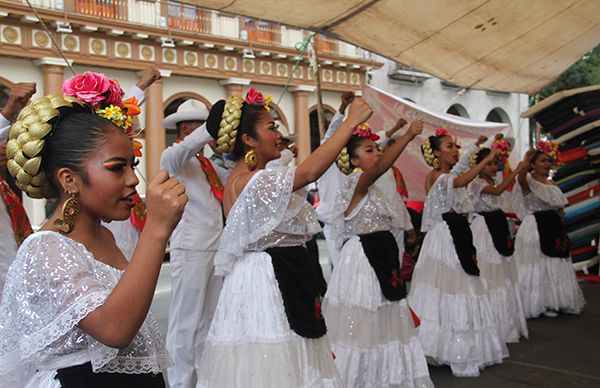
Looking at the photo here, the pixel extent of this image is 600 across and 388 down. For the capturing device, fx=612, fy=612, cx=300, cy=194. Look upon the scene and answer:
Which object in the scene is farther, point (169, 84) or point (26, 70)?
point (169, 84)

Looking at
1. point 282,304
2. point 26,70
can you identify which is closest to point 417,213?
point 282,304

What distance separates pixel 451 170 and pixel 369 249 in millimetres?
1756

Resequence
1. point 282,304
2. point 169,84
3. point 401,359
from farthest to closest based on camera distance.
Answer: point 169,84
point 401,359
point 282,304

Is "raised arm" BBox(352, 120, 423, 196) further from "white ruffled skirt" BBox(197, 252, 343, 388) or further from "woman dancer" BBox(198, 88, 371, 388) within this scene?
"white ruffled skirt" BBox(197, 252, 343, 388)

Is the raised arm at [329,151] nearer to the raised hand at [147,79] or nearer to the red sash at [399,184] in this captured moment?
the raised hand at [147,79]

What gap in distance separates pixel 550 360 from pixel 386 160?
2.44 meters

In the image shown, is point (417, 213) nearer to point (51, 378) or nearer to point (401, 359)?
point (401, 359)

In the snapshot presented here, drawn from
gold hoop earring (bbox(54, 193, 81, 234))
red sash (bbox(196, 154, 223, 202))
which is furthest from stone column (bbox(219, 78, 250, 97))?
gold hoop earring (bbox(54, 193, 81, 234))

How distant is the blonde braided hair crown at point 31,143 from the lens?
1.66 m

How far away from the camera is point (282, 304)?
9.72 feet

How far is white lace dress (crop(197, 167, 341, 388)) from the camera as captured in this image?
285 cm

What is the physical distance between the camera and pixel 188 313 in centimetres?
421

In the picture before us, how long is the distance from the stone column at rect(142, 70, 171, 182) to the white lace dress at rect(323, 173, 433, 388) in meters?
11.9

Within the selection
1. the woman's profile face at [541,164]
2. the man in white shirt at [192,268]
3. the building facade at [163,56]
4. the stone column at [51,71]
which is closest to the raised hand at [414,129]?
the man in white shirt at [192,268]
